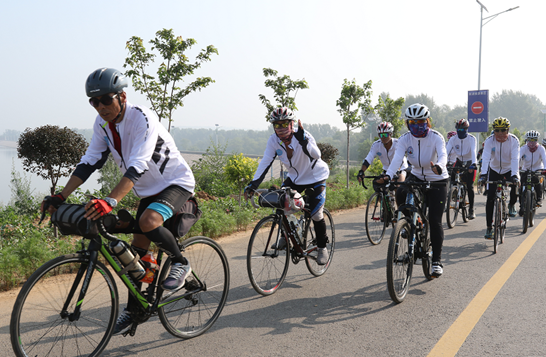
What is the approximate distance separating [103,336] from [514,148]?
7.29 metres

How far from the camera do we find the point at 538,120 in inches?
5591

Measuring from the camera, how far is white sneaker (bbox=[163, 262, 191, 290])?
3.29m

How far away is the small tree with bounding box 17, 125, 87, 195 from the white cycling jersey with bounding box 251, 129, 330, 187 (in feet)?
15.0

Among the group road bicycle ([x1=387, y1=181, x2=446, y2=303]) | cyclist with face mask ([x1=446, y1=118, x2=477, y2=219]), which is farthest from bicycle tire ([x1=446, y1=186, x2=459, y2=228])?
road bicycle ([x1=387, y1=181, x2=446, y2=303])

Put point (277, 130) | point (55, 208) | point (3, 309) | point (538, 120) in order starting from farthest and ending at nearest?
1. point (538, 120)
2. point (277, 130)
3. point (3, 309)
4. point (55, 208)

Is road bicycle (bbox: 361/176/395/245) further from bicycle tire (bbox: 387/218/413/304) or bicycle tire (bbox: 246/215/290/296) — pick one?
bicycle tire (bbox: 246/215/290/296)

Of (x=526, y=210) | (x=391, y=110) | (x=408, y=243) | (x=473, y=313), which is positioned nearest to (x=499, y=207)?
(x=526, y=210)

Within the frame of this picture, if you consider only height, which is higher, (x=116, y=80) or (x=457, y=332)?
(x=116, y=80)

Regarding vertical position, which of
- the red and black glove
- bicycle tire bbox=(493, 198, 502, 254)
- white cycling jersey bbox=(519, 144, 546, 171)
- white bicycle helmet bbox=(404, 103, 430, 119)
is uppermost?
white bicycle helmet bbox=(404, 103, 430, 119)

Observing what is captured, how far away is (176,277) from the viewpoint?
331 centimetres

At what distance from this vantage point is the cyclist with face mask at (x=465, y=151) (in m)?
9.98

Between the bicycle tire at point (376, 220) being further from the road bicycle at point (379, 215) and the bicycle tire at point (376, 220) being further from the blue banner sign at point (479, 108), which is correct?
the blue banner sign at point (479, 108)

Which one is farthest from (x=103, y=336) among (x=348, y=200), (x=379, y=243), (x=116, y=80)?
(x=348, y=200)

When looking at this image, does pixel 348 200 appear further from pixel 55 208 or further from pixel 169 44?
pixel 55 208
